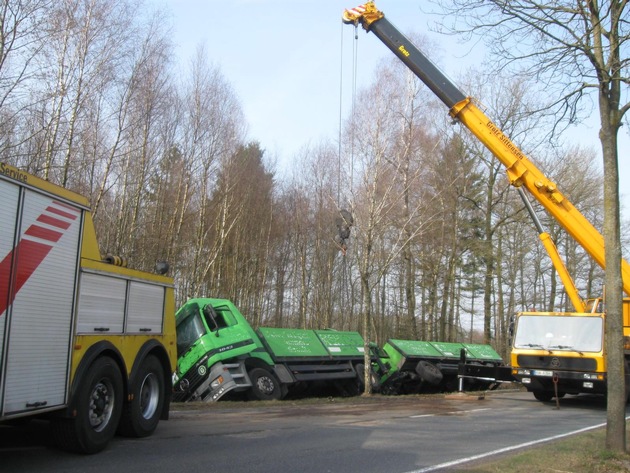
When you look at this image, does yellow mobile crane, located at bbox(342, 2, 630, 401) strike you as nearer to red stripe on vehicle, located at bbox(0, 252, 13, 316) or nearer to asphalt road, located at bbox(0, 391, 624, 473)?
asphalt road, located at bbox(0, 391, 624, 473)

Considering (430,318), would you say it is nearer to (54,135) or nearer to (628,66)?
(54,135)

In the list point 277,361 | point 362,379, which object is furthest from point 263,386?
point 362,379

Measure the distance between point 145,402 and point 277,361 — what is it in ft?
22.5

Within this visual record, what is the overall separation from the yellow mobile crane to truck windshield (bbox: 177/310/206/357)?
8955 mm

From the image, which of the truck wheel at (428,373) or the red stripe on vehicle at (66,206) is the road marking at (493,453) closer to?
the red stripe on vehicle at (66,206)

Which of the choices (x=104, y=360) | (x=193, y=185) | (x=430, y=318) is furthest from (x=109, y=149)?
(x=430, y=318)

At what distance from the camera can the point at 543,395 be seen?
17094 millimetres

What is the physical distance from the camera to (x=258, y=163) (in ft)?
117

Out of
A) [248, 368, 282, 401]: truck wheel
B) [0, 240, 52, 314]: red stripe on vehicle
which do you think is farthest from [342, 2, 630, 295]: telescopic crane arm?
[0, 240, 52, 314]: red stripe on vehicle

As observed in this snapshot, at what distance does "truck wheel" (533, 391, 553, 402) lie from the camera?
1695 cm

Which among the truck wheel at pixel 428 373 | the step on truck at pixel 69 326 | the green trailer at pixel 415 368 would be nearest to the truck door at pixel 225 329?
the step on truck at pixel 69 326

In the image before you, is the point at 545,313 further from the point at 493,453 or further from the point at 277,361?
the point at 493,453

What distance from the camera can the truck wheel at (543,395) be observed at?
55.6 feet

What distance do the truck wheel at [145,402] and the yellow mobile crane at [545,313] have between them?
11.3 metres
